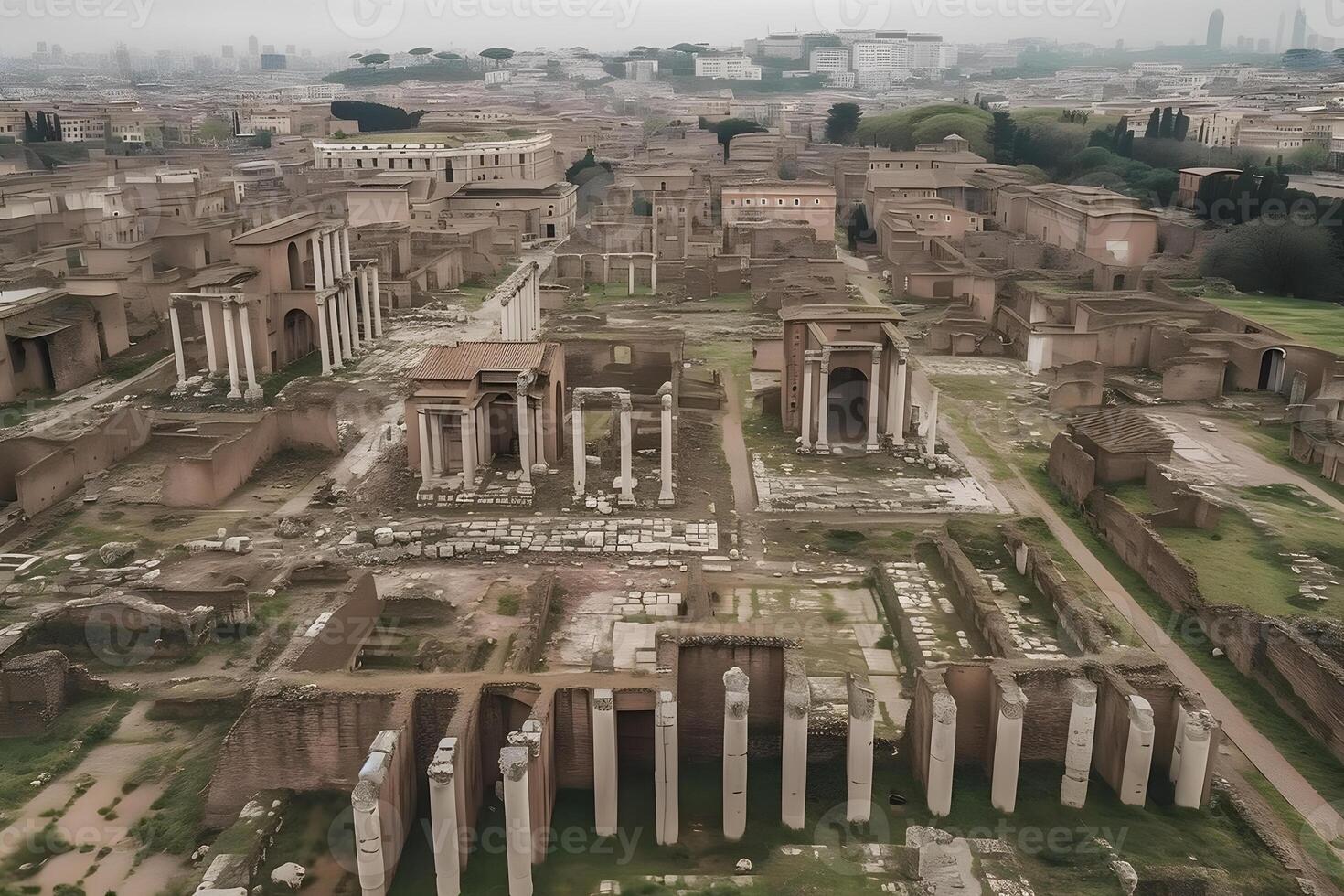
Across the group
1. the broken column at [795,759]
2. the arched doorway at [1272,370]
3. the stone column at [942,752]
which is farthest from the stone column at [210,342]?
the arched doorway at [1272,370]

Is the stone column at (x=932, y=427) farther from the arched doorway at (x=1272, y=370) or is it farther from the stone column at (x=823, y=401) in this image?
the arched doorway at (x=1272, y=370)

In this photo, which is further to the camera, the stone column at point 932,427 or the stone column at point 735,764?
the stone column at point 932,427

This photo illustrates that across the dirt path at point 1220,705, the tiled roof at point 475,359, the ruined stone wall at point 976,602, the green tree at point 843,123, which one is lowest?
the dirt path at point 1220,705

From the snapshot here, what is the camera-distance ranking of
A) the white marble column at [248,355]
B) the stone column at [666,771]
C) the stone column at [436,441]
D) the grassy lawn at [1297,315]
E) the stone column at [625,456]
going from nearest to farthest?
the stone column at [666,771] → the stone column at [625,456] → the stone column at [436,441] → the white marble column at [248,355] → the grassy lawn at [1297,315]

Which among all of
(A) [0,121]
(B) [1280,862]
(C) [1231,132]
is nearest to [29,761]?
(B) [1280,862]

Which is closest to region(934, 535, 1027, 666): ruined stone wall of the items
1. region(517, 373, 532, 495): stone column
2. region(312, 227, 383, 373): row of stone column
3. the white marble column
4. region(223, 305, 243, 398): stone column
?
region(517, 373, 532, 495): stone column

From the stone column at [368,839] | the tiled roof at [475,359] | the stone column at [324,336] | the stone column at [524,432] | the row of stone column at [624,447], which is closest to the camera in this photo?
the stone column at [368,839]
